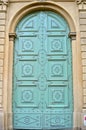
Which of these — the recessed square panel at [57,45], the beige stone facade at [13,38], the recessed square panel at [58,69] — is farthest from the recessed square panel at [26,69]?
the recessed square panel at [57,45]

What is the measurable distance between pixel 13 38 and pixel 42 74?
4.65ft

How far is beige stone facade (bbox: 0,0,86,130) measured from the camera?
358 inches

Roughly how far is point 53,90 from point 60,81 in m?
0.34

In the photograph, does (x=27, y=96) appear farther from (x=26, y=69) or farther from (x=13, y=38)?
(x=13, y=38)

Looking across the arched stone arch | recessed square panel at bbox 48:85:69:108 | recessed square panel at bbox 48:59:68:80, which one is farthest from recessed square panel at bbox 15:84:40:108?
the arched stone arch

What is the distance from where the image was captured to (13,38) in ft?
31.9

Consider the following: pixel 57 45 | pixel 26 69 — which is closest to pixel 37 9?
pixel 57 45

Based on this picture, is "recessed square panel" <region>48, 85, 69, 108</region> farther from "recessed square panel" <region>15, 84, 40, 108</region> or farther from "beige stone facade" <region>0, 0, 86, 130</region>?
"recessed square panel" <region>15, 84, 40, 108</region>

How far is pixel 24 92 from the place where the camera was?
950 centimetres

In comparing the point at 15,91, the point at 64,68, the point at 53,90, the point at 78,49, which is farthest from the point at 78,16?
the point at 15,91

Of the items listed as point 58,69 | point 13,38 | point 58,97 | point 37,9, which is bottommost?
point 58,97

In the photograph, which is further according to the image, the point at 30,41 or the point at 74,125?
the point at 30,41

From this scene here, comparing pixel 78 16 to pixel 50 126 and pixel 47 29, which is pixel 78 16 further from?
pixel 50 126

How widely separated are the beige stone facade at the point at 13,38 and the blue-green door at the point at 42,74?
0.20 metres
